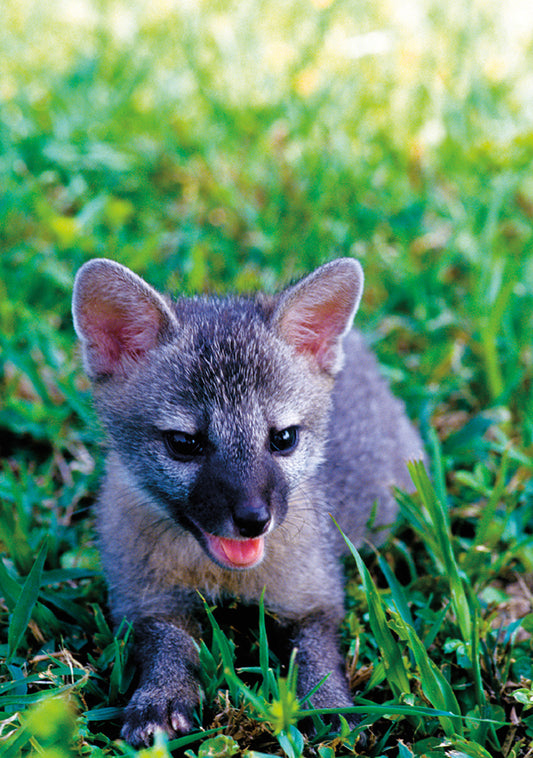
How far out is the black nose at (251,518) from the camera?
8.29 feet

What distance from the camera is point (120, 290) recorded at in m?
2.97

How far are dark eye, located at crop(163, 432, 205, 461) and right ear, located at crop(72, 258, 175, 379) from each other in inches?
18.0

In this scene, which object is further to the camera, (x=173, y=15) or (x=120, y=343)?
(x=173, y=15)

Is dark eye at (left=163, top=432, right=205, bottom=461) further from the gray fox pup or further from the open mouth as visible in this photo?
the open mouth

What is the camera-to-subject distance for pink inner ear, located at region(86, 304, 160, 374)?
305cm

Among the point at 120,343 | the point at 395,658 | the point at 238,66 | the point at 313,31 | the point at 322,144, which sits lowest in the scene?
the point at 395,658

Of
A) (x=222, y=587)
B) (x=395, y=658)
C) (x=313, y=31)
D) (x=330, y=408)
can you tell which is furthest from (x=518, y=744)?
(x=313, y=31)

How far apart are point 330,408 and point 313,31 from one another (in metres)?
5.20

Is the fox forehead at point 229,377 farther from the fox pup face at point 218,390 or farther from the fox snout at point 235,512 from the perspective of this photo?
the fox snout at point 235,512

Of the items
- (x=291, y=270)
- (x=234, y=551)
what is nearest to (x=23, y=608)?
(x=234, y=551)

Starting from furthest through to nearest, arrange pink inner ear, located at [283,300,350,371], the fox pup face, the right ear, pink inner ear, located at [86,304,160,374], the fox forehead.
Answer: pink inner ear, located at [283,300,350,371] < pink inner ear, located at [86,304,160,374] < the right ear < the fox forehead < the fox pup face

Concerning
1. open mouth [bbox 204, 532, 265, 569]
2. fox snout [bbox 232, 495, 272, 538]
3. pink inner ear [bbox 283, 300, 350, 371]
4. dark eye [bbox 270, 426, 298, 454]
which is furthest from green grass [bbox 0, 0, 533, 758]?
pink inner ear [bbox 283, 300, 350, 371]

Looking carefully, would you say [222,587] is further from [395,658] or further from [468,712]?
[468,712]

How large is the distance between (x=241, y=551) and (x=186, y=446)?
426 mm
